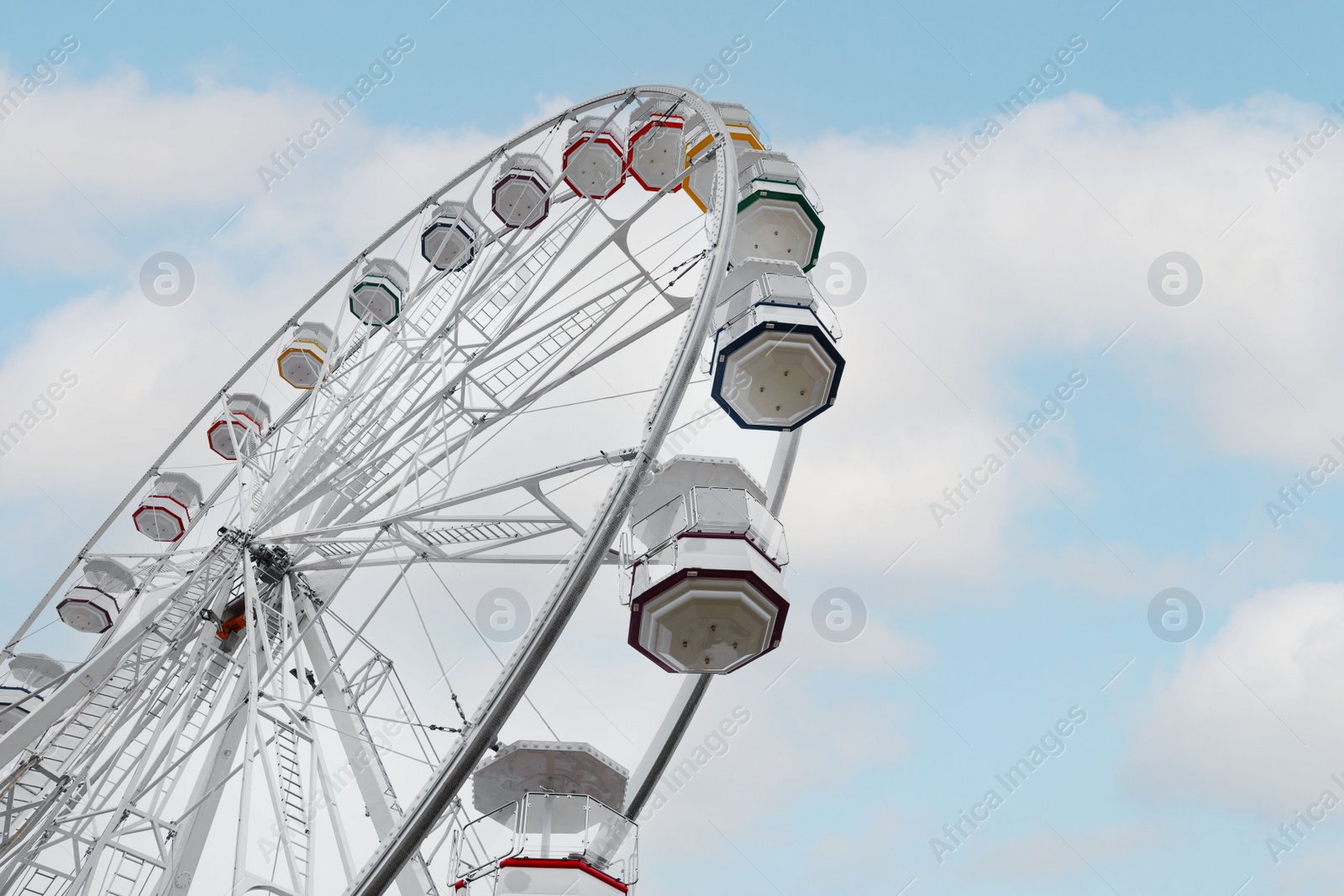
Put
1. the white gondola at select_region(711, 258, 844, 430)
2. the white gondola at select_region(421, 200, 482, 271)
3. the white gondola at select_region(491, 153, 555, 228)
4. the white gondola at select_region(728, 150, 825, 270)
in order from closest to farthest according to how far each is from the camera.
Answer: the white gondola at select_region(711, 258, 844, 430), the white gondola at select_region(728, 150, 825, 270), the white gondola at select_region(491, 153, 555, 228), the white gondola at select_region(421, 200, 482, 271)

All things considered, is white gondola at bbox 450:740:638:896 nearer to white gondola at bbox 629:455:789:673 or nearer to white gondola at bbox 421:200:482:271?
white gondola at bbox 629:455:789:673

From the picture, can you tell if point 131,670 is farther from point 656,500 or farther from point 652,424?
point 652,424

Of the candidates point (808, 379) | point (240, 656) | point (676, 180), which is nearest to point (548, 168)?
point (676, 180)

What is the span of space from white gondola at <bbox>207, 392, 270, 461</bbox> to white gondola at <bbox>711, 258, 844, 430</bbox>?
9.54 m

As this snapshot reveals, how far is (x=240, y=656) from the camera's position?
13.8m

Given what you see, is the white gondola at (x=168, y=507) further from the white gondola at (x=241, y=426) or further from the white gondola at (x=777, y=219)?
the white gondola at (x=777, y=219)

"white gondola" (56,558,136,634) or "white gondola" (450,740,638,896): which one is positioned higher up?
"white gondola" (56,558,136,634)

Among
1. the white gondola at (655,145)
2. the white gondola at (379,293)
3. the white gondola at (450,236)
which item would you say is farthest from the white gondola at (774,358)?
the white gondola at (379,293)

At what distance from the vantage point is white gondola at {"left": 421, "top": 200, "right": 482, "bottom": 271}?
1983 centimetres

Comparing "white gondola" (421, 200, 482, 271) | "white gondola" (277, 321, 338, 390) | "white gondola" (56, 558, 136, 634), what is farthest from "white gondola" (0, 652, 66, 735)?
"white gondola" (421, 200, 482, 271)

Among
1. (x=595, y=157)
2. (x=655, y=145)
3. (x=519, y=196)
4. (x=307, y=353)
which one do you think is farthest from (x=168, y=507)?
(x=655, y=145)

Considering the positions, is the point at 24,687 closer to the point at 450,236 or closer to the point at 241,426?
the point at 241,426

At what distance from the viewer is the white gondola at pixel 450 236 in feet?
65.1

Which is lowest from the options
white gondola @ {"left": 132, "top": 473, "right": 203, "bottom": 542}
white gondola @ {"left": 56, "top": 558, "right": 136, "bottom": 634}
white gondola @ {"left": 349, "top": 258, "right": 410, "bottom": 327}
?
white gondola @ {"left": 56, "top": 558, "right": 136, "bottom": 634}
